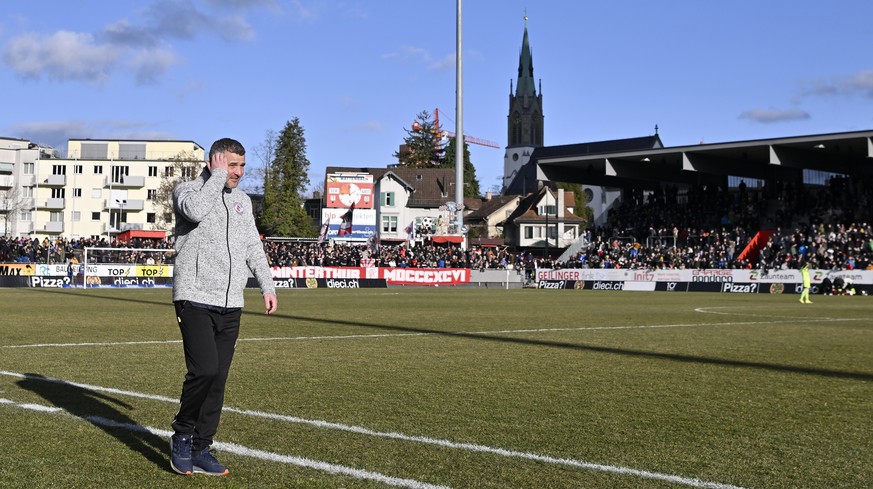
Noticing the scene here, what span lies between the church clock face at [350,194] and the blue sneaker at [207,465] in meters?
97.2

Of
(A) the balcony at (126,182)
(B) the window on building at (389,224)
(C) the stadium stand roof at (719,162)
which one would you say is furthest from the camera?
(A) the balcony at (126,182)

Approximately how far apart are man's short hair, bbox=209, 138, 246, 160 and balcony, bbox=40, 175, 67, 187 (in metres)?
119

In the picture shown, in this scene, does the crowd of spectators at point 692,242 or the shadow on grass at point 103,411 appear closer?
the shadow on grass at point 103,411

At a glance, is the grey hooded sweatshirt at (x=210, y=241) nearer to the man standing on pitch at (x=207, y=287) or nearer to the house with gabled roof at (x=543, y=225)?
the man standing on pitch at (x=207, y=287)

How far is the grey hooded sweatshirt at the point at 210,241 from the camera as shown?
20.8ft

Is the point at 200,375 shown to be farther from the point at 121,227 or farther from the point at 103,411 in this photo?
the point at 121,227

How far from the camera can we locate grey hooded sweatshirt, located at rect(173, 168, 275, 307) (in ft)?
20.8

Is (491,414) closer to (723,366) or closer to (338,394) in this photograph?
(338,394)

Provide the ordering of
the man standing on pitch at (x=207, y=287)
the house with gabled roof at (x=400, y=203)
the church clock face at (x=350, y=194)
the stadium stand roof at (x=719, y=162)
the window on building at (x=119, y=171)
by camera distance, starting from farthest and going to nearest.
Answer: the window on building at (x=119, y=171)
the house with gabled roof at (x=400, y=203)
the church clock face at (x=350, y=194)
the stadium stand roof at (x=719, y=162)
the man standing on pitch at (x=207, y=287)

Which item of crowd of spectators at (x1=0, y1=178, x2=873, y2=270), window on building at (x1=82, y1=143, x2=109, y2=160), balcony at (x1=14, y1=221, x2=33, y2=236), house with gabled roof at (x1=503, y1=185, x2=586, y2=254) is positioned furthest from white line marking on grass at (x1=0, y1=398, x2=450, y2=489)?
window on building at (x1=82, y1=143, x2=109, y2=160)

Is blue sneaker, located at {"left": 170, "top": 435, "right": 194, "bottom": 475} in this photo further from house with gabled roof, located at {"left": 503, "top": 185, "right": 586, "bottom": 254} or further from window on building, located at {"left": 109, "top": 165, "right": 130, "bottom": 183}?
window on building, located at {"left": 109, "top": 165, "right": 130, "bottom": 183}

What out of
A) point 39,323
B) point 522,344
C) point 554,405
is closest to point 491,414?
point 554,405

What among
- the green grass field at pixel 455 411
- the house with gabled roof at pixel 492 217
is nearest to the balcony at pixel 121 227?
the house with gabled roof at pixel 492 217

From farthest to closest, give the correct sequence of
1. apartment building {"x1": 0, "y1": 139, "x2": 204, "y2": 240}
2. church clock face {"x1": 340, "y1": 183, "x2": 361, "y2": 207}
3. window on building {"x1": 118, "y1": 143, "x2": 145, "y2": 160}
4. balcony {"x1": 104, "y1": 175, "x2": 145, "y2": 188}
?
window on building {"x1": 118, "y1": 143, "x2": 145, "y2": 160}
apartment building {"x1": 0, "y1": 139, "x2": 204, "y2": 240}
balcony {"x1": 104, "y1": 175, "x2": 145, "y2": 188}
church clock face {"x1": 340, "y1": 183, "x2": 361, "y2": 207}
